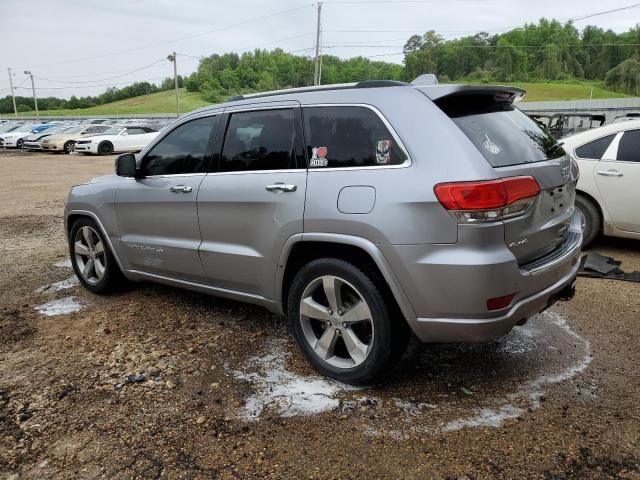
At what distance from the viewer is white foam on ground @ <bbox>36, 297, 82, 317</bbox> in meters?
4.66

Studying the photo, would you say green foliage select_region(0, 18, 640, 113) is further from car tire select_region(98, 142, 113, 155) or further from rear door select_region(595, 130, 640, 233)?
rear door select_region(595, 130, 640, 233)

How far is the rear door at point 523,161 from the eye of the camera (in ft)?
9.25

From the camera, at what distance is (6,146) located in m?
31.5

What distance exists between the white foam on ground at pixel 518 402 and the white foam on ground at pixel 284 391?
0.71 meters

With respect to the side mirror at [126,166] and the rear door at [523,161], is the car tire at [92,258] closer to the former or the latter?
the side mirror at [126,166]

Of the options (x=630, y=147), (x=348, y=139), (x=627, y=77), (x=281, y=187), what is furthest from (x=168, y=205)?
(x=627, y=77)

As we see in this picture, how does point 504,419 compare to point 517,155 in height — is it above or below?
below

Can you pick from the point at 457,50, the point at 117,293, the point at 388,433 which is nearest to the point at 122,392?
the point at 388,433

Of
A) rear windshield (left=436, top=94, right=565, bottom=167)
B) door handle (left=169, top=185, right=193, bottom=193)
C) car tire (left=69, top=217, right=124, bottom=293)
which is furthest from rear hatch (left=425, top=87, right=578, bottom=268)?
car tire (left=69, top=217, right=124, bottom=293)

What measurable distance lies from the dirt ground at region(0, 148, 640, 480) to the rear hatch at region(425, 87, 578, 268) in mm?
895

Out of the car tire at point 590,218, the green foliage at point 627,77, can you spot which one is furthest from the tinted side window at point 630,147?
the green foliage at point 627,77

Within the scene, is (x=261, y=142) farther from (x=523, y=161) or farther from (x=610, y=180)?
(x=610, y=180)

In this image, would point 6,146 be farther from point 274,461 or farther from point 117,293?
point 274,461

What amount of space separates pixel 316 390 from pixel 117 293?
272cm
